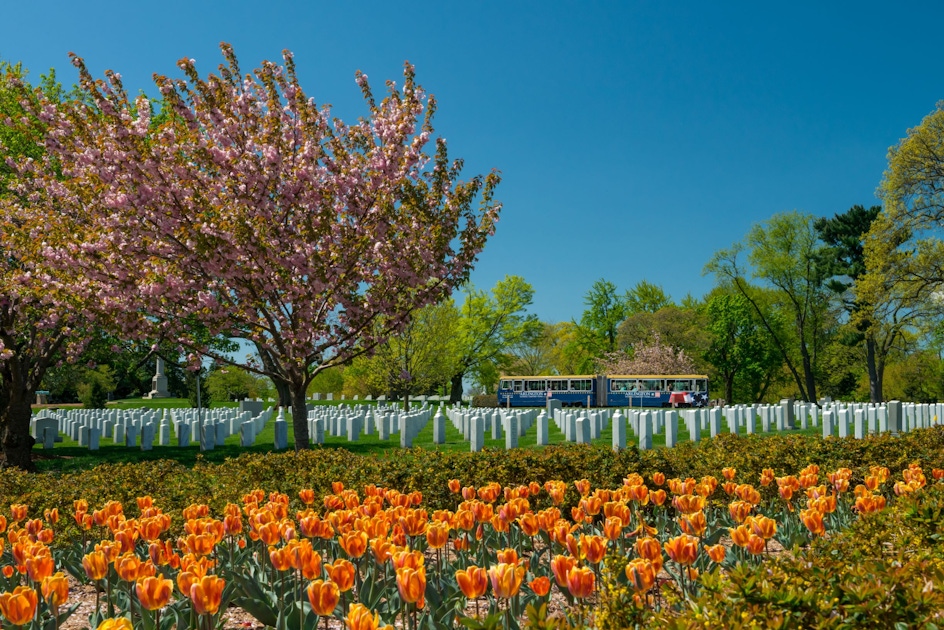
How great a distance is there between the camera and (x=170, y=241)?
11719mm

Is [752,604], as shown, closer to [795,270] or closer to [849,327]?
[849,327]

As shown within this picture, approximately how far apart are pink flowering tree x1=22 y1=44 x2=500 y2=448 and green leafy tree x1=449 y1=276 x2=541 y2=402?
43.5 meters

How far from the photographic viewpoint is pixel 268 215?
11711mm

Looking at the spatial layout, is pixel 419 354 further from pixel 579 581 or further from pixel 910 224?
pixel 579 581

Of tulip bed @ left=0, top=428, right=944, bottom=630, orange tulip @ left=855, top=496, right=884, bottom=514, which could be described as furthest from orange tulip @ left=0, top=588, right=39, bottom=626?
orange tulip @ left=855, top=496, right=884, bottom=514

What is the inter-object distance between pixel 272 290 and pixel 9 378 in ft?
29.7

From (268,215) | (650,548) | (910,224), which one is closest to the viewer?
(650,548)

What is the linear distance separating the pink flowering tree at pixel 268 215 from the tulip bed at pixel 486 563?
4.93m

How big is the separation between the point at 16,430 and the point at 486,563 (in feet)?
48.5

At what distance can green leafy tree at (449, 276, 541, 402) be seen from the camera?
187 ft

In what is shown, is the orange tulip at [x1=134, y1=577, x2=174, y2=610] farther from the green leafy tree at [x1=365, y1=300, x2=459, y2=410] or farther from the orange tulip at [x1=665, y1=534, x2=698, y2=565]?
the green leafy tree at [x1=365, y1=300, x2=459, y2=410]

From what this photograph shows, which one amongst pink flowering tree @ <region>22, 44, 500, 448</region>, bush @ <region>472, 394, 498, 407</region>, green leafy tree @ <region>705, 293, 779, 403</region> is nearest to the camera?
pink flowering tree @ <region>22, 44, 500, 448</region>

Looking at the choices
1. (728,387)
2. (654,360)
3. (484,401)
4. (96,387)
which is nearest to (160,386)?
(96,387)

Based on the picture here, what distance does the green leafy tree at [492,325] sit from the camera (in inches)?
2249
